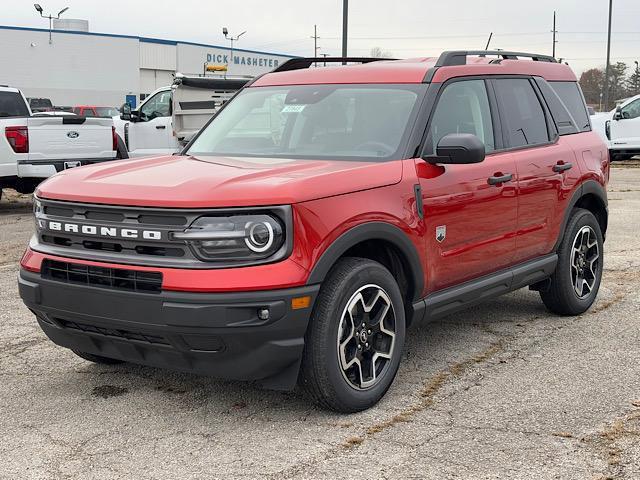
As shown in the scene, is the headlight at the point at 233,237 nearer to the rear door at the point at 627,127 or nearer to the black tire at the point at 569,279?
the black tire at the point at 569,279

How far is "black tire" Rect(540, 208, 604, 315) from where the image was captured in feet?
20.2

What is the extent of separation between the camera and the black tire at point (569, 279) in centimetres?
616

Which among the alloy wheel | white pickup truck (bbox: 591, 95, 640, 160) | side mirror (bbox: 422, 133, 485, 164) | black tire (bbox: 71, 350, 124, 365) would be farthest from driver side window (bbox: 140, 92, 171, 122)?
side mirror (bbox: 422, 133, 485, 164)

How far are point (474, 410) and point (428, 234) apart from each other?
982 mm

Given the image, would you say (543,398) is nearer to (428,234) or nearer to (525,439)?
(525,439)

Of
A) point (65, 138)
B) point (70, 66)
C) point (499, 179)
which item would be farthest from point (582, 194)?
point (70, 66)

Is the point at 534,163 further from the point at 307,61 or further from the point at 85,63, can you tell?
the point at 85,63

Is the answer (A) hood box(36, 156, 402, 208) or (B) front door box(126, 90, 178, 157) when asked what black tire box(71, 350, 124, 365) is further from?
(B) front door box(126, 90, 178, 157)

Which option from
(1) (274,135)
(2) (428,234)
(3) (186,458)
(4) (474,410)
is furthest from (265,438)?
(1) (274,135)

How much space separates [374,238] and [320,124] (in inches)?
43.8

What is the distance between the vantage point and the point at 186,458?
3795 millimetres

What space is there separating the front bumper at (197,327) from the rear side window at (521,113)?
91.8 inches

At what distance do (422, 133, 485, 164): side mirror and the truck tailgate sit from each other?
9006 millimetres

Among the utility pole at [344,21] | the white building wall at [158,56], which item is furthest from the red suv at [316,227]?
the white building wall at [158,56]
